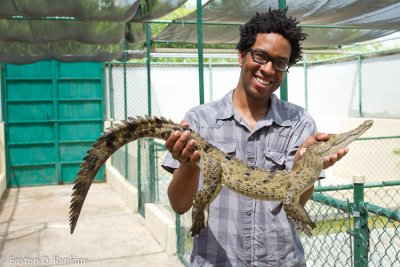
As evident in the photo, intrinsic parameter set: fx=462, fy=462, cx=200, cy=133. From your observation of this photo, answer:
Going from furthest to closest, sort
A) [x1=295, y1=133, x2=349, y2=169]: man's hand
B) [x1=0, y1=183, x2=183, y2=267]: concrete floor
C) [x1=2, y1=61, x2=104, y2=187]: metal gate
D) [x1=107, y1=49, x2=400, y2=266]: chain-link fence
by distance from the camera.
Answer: [x1=2, y1=61, x2=104, y2=187]: metal gate, [x1=107, y1=49, x2=400, y2=266]: chain-link fence, [x1=0, y1=183, x2=183, y2=267]: concrete floor, [x1=295, y1=133, x2=349, y2=169]: man's hand

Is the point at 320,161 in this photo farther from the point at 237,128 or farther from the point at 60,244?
the point at 60,244

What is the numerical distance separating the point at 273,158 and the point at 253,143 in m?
0.12

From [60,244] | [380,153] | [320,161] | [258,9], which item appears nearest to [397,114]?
[380,153]

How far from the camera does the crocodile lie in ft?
7.34

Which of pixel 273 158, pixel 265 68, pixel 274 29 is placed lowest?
pixel 273 158

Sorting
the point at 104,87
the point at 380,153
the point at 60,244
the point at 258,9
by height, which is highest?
the point at 258,9

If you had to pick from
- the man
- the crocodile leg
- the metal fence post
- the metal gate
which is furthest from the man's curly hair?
the metal gate

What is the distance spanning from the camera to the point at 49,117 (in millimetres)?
10414

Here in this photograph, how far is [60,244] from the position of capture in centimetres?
603

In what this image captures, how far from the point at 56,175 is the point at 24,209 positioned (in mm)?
2381

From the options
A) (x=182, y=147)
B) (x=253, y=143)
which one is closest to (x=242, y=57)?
(x=253, y=143)

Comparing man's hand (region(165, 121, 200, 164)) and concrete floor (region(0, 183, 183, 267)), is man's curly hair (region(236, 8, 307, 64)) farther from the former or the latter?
concrete floor (region(0, 183, 183, 267))

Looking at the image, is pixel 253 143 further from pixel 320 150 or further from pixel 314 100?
pixel 314 100

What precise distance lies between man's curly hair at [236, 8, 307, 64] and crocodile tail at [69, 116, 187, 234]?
589mm
